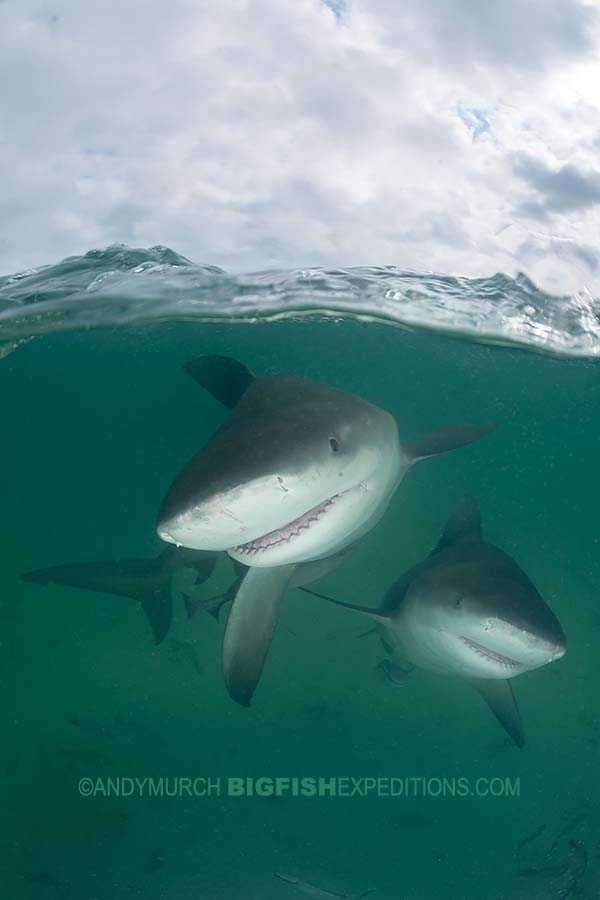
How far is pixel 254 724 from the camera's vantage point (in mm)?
10016

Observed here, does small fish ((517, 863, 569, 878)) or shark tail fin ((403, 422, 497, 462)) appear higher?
shark tail fin ((403, 422, 497, 462))

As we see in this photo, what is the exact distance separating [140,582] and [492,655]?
389 cm

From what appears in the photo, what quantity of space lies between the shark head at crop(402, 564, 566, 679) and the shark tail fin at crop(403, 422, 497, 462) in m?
1.12

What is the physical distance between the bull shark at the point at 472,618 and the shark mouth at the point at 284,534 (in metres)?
1.87

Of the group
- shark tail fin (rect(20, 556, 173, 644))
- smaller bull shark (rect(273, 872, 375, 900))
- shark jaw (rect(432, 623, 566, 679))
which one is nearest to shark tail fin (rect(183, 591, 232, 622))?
shark tail fin (rect(20, 556, 173, 644))

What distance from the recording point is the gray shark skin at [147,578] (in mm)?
6516

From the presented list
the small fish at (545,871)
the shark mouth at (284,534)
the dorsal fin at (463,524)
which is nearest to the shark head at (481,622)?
the dorsal fin at (463,524)

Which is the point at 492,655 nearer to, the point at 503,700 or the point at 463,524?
the point at 503,700

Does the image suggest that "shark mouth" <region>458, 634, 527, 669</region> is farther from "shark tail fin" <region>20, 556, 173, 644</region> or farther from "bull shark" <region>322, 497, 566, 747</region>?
"shark tail fin" <region>20, 556, 173, 644</region>

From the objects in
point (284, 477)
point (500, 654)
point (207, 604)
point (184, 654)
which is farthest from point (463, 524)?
point (184, 654)

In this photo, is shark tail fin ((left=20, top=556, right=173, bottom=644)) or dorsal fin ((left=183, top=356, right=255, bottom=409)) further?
shark tail fin ((left=20, top=556, right=173, bottom=644))

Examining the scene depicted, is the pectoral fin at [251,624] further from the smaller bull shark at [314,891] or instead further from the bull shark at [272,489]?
the smaller bull shark at [314,891]

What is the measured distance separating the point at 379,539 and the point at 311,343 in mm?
3851

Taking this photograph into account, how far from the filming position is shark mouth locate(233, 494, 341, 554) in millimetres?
3488
